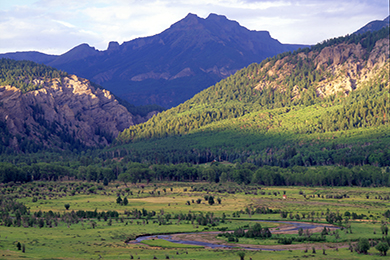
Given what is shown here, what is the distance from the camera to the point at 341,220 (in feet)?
268

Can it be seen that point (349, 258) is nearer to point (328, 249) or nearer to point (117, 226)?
point (328, 249)

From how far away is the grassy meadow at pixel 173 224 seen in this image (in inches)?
2122

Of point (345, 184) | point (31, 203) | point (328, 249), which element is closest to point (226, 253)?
point (328, 249)

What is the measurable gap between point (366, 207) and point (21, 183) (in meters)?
109

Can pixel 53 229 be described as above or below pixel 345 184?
above

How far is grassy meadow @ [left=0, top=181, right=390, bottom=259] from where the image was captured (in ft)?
177

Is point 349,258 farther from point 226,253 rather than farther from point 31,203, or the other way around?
point 31,203

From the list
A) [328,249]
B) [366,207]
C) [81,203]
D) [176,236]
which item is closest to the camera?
[328,249]

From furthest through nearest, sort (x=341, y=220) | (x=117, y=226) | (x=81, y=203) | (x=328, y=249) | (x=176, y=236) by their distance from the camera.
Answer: (x=81, y=203)
(x=341, y=220)
(x=117, y=226)
(x=176, y=236)
(x=328, y=249)

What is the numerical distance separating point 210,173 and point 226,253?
121 m

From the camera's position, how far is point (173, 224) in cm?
7962

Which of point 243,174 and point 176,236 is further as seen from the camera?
point 243,174

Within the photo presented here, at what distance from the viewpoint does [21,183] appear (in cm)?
15362

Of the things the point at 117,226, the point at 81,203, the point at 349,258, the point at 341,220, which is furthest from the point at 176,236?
the point at 81,203
